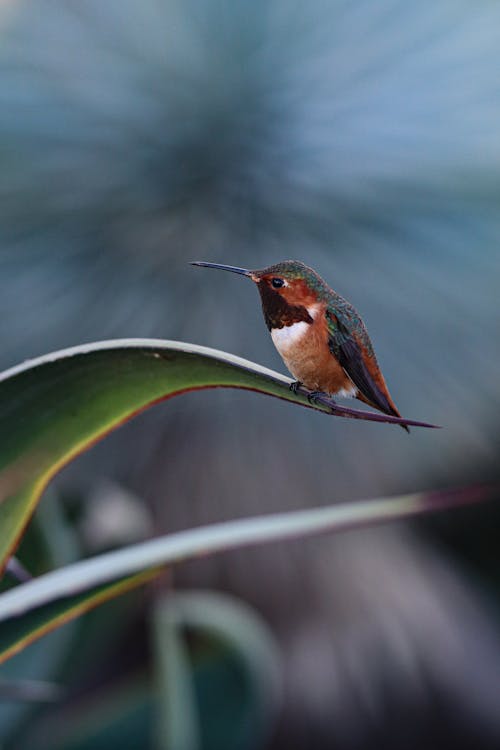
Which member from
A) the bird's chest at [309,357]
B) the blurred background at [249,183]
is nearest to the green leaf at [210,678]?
the bird's chest at [309,357]

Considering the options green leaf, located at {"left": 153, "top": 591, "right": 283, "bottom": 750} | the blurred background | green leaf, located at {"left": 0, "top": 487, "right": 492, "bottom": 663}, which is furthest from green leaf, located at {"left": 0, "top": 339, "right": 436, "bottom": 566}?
the blurred background

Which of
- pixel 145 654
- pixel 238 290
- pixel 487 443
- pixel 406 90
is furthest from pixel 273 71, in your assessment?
pixel 145 654

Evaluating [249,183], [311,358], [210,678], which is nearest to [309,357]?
[311,358]

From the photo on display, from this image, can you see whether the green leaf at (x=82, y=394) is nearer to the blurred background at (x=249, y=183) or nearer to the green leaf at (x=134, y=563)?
the green leaf at (x=134, y=563)

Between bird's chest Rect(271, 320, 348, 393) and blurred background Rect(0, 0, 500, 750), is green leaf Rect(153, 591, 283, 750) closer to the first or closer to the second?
bird's chest Rect(271, 320, 348, 393)

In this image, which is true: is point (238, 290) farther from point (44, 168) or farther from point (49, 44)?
point (49, 44)

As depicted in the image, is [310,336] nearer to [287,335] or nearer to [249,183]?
[287,335]
